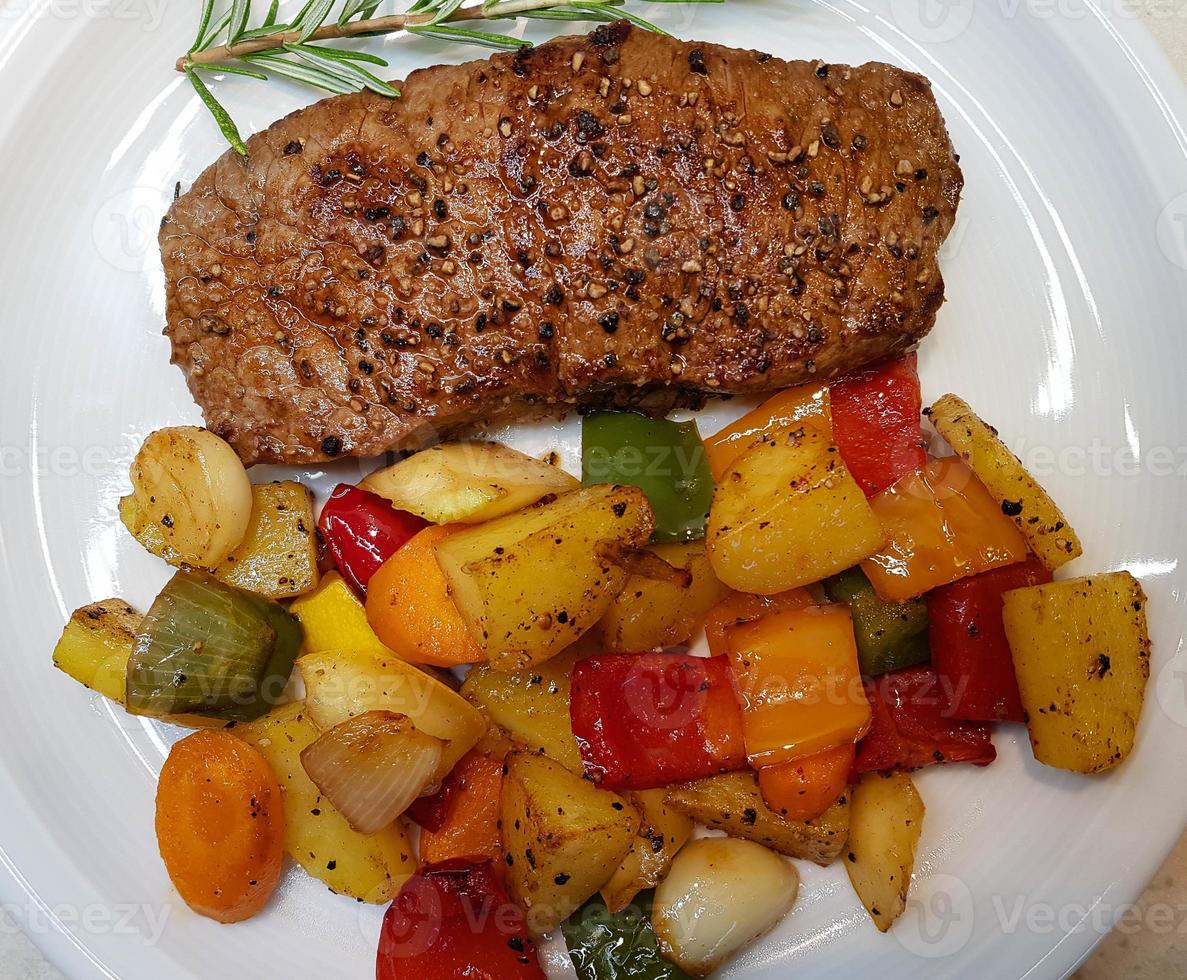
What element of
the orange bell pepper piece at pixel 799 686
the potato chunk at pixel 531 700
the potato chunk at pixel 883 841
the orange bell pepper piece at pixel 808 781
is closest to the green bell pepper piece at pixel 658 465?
the orange bell pepper piece at pixel 799 686

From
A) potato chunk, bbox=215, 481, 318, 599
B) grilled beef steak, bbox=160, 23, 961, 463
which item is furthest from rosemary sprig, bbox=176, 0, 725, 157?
potato chunk, bbox=215, 481, 318, 599

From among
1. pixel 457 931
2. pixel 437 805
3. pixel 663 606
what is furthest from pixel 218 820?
pixel 663 606

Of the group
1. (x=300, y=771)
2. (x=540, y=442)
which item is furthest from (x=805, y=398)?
(x=300, y=771)

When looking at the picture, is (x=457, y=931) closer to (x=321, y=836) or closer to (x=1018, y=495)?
(x=321, y=836)

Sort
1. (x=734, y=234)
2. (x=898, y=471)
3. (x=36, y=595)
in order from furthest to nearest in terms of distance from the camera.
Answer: (x=36, y=595)
(x=898, y=471)
(x=734, y=234)

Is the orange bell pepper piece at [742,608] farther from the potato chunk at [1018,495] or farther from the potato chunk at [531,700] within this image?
the potato chunk at [1018,495]

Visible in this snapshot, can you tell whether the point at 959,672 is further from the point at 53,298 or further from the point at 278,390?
the point at 53,298
